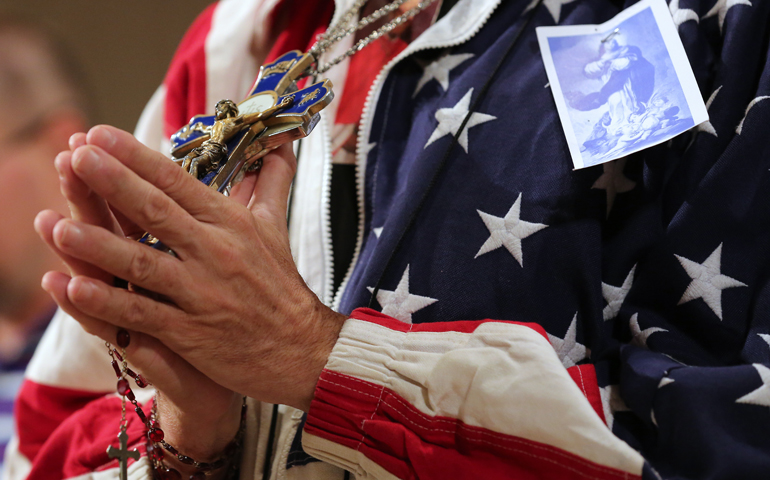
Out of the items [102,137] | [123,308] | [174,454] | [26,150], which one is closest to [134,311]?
[123,308]

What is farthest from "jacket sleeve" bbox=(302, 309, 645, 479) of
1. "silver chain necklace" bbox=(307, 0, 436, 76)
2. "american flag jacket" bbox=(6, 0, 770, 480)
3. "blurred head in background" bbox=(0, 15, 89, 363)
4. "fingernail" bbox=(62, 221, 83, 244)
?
"blurred head in background" bbox=(0, 15, 89, 363)

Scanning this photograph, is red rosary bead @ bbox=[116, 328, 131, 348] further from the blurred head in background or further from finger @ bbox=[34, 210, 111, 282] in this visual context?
the blurred head in background

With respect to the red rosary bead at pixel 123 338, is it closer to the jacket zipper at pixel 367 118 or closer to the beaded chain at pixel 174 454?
the beaded chain at pixel 174 454

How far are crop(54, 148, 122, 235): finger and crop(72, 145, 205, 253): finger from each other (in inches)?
0.8

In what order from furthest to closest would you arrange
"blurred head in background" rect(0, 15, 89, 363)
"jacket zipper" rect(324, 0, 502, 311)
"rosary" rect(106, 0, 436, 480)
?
"blurred head in background" rect(0, 15, 89, 363), "jacket zipper" rect(324, 0, 502, 311), "rosary" rect(106, 0, 436, 480)

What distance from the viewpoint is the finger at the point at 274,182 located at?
0.47m

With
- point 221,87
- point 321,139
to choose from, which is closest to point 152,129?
point 221,87

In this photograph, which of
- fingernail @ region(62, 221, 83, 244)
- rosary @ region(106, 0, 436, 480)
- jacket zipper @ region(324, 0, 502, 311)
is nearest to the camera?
fingernail @ region(62, 221, 83, 244)

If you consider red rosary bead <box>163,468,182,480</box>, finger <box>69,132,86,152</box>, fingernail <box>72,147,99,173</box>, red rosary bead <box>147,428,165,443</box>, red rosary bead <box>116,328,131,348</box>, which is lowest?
red rosary bead <box>163,468,182,480</box>

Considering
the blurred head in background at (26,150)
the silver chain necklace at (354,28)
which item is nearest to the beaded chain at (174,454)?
the silver chain necklace at (354,28)

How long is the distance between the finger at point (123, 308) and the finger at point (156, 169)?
0.23 ft

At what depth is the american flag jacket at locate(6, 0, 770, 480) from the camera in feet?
1.28

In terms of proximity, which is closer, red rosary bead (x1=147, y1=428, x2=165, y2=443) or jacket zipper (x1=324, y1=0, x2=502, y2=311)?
red rosary bead (x1=147, y1=428, x2=165, y2=443)

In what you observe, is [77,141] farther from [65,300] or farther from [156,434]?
[156,434]
